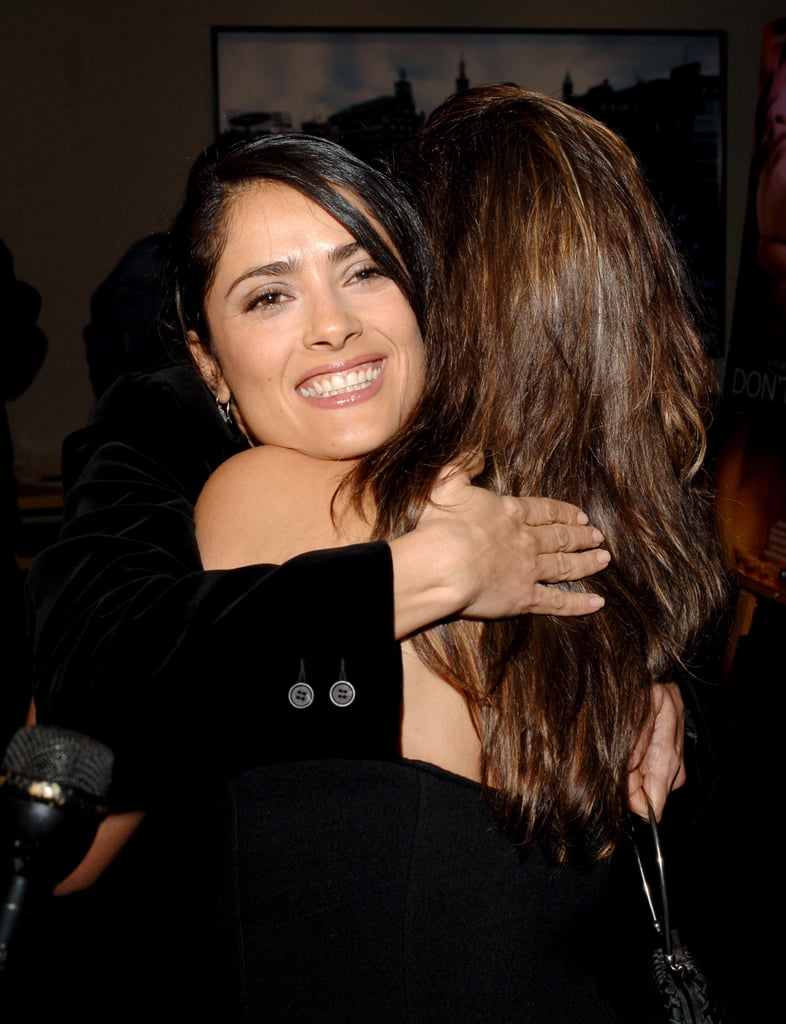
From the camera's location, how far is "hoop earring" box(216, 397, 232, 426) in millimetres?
1596

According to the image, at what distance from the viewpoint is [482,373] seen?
4.19 feet

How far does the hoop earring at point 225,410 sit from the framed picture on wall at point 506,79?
3.49 metres

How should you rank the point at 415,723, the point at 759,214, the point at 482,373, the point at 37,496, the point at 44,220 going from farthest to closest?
the point at 44,220
the point at 37,496
the point at 759,214
the point at 482,373
the point at 415,723

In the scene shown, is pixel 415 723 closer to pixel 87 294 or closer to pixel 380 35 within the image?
pixel 87 294

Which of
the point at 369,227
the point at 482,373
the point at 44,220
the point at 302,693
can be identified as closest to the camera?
the point at 302,693

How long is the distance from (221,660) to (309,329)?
0.54 metres

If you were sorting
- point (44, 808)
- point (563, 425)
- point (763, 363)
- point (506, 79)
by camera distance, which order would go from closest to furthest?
point (44, 808) → point (563, 425) → point (763, 363) → point (506, 79)

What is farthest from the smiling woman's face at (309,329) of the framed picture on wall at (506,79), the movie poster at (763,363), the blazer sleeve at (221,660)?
the framed picture on wall at (506,79)

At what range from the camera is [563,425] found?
1.28m

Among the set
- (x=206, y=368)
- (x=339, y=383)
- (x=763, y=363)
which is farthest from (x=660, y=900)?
(x=763, y=363)

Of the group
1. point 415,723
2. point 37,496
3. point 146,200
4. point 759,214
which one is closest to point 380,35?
point 146,200

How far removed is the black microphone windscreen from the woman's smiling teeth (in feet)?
2.74

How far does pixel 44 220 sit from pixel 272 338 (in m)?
3.99

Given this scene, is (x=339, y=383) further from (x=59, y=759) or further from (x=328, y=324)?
(x=59, y=759)
